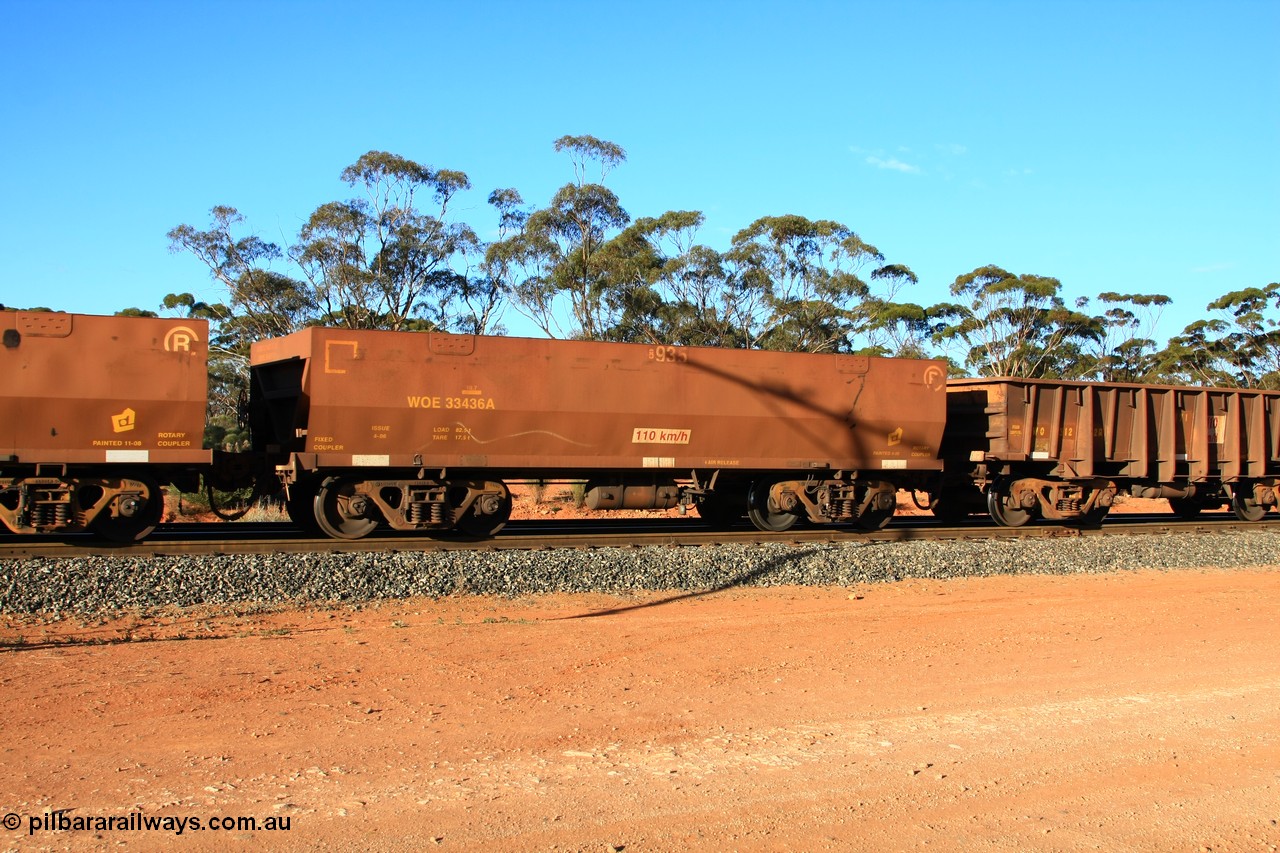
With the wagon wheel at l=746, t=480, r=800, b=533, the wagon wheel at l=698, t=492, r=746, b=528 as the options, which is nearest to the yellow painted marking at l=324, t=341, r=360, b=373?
the wagon wheel at l=698, t=492, r=746, b=528

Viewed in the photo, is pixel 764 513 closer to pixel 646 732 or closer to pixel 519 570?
pixel 519 570

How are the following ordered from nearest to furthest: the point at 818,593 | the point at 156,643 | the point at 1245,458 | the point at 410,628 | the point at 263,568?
1. the point at 156,643
2. the point at 410,628
3. the point at 263,568
4. the point at 818,593
5. the point at 1245,458

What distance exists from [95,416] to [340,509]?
3.02m

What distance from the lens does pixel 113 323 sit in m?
11.5

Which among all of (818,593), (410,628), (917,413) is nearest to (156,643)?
(410,628)

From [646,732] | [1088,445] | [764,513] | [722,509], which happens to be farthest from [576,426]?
[1088,445]

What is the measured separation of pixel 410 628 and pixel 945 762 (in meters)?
5.05

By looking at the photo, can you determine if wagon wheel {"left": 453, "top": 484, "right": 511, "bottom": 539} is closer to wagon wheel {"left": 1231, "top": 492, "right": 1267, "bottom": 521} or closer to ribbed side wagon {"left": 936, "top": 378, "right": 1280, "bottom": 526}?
ribbed side wagon {"left": 936, "top": 378, "right": 1280, "bottom": 526}

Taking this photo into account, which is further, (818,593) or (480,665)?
(818,593)

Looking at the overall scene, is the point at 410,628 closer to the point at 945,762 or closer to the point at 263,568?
the point at 263,568

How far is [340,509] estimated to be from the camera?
13070 millimetres

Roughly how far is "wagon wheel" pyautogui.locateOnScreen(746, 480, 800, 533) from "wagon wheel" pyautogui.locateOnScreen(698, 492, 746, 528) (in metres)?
0.50

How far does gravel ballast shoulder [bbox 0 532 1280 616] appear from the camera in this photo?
9.80 metres

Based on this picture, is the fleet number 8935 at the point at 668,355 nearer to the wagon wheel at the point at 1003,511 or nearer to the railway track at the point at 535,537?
the railway track at the point at 535,537
